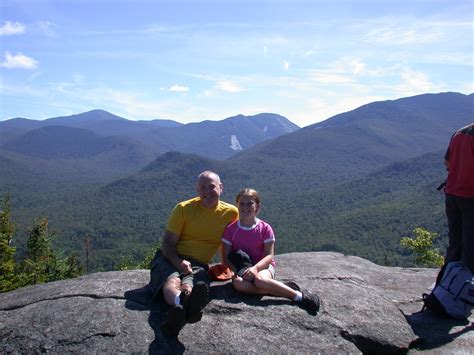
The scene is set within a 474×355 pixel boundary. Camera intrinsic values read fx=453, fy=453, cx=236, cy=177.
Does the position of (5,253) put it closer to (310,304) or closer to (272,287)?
(272,287)

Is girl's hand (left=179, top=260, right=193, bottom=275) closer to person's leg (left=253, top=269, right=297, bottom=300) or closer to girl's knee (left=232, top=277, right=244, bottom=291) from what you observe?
girl's knee (left=232, top=277, right=244, bottom=291)

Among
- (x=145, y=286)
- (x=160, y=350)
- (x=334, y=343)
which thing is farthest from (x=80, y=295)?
(x=334, y=343)

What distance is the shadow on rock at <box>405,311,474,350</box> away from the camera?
6.66 m

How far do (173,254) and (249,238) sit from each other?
1244 millimetres

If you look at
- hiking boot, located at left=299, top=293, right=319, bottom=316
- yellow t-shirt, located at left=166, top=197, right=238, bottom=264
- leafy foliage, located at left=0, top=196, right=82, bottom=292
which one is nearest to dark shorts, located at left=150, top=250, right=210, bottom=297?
yellow t-shirt, located at left=166, top=197, right=238, bottom=264

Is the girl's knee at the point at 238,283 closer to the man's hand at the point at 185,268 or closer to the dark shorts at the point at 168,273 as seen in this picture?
the dark shorts at the point at 168,273

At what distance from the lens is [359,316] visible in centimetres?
692

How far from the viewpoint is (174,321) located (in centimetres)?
571

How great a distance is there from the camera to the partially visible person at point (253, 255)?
684cm

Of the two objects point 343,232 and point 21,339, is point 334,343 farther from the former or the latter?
point 343,232

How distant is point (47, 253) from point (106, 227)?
12375cm

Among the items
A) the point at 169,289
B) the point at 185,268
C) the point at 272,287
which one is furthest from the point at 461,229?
the point at 169,289

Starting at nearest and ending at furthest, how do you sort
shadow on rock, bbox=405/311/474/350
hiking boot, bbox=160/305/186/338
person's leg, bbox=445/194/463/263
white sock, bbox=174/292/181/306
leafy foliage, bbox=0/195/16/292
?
hiking boot, bbox=160/305/186/338 → white sock, bbox=174/292/181/306 → shadow on rock, bbox=405/311/474/350 → person's leg, bbox=445/194/463/263 → leafy foliage, bbox=0/195/16/292

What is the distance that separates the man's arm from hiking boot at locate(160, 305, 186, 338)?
120cm
